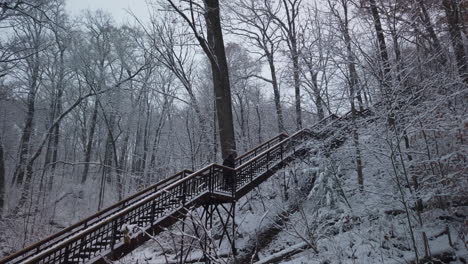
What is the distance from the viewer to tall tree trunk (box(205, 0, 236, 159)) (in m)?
11.9

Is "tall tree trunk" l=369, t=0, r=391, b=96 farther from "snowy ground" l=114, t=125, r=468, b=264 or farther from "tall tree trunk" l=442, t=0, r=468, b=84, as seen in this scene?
"tall tree trunk" l=442, t=0, r=468, b=84

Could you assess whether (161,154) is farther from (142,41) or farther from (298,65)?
(298,65)

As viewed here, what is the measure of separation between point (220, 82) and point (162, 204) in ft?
21.2

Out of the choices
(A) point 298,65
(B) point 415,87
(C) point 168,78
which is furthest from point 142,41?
(B) point 415,87

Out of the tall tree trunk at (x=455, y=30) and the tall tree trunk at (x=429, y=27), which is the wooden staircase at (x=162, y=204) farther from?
the tall tree trunk at (x=455, y=30)

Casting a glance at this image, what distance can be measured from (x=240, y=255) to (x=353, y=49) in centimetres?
728

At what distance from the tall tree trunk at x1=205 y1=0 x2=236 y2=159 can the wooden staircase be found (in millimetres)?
1755

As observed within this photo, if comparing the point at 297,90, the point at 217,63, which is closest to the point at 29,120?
the point at 217,63

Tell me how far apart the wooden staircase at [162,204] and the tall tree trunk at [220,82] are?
5.76 ft

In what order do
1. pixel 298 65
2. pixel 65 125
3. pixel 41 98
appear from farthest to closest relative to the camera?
1. pixel 65 125
2. pixel 41 98
3. pixel 298 65

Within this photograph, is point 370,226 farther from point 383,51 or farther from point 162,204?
point 162,204

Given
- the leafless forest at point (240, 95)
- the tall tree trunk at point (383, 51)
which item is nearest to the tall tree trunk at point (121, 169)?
the leafless forest at point (240, 95)

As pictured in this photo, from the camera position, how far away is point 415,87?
21.6 ft

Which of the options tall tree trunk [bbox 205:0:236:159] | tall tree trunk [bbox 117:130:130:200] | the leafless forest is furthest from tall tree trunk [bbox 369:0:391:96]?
tall tree trunk [bbox 117:130:130:200]
